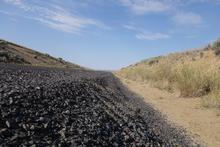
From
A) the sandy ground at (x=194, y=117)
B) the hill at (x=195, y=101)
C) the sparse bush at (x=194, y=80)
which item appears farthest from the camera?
the sparse bush at (x=194, y=80)

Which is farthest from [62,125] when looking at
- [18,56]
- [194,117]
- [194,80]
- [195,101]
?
[18,56]

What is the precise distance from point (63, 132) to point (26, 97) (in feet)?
7.04

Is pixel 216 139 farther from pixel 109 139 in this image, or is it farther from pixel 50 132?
pixel 50 132

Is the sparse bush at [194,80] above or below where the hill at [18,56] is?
above

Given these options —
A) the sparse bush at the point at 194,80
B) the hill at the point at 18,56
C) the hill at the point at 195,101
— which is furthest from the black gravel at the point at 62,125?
the hill at the point at 18,56

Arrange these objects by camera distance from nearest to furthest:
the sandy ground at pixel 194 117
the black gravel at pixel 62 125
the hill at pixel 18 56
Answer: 1. the black gravel at pixel 62 125
2. the sandy ground at pixel 194 117
3. the hill at pixel 18 56

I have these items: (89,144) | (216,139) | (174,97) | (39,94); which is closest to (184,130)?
(216,139)

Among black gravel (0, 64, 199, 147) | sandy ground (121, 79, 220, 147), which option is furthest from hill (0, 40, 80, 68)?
black gravel (0, 64, 199, 147)

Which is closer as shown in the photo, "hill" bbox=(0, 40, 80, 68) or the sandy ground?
the sandy ground

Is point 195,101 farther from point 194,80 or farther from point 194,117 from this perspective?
point 194,117

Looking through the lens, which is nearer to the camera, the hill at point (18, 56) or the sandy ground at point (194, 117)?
the sandy ground at point (194, 117)

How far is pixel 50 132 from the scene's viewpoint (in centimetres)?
599

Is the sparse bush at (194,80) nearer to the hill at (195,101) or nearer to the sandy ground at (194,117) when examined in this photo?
the hill at (195,101)

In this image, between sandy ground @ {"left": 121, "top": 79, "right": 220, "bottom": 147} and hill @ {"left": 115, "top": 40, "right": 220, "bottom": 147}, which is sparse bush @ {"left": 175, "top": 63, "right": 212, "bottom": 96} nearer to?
hill @ {"left": 115, "top": 40, "right": 220, "bottom": 147}
